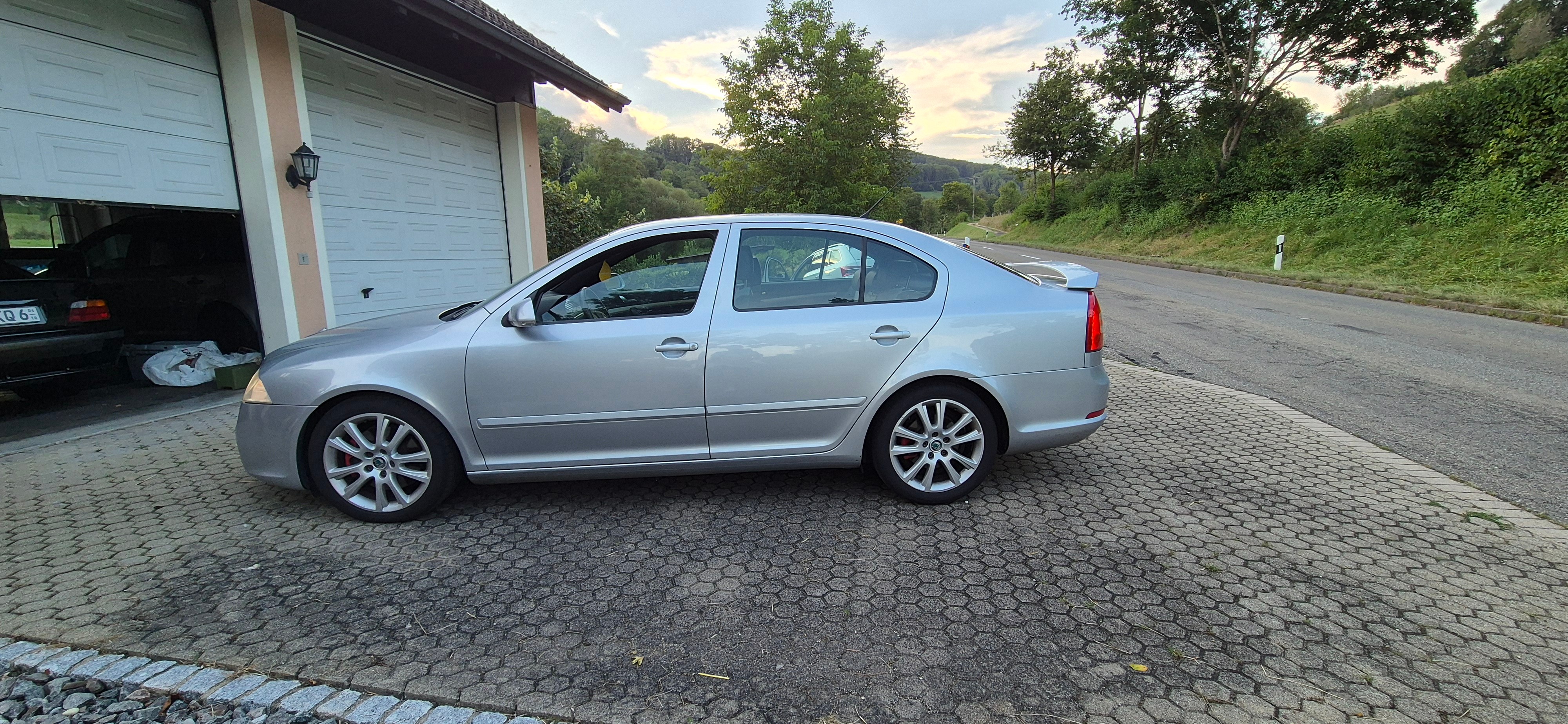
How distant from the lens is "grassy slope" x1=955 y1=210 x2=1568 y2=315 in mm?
11289

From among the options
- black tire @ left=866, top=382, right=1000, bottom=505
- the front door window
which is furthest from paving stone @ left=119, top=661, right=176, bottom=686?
black tire @ left=866, top=382, right=1000, bottom=505

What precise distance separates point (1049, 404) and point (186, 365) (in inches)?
323

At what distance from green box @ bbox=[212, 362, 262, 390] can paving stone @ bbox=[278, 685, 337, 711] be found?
5.74 metres

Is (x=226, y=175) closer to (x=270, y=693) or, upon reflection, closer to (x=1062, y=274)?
(x=270, y=693)

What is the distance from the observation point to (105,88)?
552 cm

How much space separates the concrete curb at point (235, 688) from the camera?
2.06m

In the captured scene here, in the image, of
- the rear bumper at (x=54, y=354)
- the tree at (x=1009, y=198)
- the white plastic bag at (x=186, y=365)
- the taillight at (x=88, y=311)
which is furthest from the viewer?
the tree at (x=1009, y=198)

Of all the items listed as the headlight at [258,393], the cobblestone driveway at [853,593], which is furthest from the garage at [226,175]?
the cobblestone driveway at [853,593]

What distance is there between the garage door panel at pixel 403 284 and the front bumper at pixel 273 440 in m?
3.36

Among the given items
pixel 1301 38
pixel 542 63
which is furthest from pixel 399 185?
pixel 1301 38

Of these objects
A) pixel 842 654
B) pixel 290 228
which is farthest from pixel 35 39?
pixel 842 654

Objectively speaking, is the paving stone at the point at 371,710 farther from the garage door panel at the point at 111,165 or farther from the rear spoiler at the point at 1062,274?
the garage door panel at the point at 111,165

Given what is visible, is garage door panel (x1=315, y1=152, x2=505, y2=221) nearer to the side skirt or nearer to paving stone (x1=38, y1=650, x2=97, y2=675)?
the side skirt

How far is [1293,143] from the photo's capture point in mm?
20875
